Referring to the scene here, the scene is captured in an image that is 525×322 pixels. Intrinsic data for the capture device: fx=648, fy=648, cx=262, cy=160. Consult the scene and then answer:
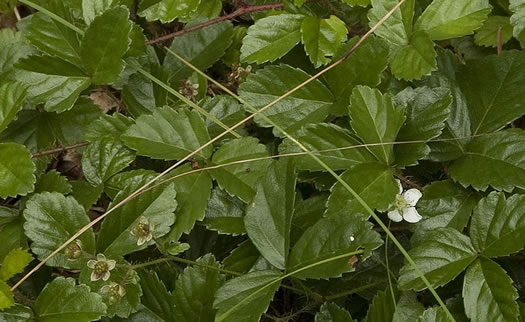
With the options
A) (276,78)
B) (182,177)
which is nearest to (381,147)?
(276,78)

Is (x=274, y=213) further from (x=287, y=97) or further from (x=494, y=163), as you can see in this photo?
(x=494, y=163)

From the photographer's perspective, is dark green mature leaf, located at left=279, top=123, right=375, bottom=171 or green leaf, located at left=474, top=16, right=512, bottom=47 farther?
green leaf, located at left=474, top=16, right=512, bottom=47

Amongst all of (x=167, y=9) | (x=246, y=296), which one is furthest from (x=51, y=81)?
(x=246, y=296)

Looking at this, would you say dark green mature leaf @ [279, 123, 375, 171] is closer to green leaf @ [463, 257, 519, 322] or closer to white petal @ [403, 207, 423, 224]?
white petal @ [403, 207, 423, 224]

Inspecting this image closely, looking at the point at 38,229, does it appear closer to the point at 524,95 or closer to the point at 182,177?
the point at 182,177

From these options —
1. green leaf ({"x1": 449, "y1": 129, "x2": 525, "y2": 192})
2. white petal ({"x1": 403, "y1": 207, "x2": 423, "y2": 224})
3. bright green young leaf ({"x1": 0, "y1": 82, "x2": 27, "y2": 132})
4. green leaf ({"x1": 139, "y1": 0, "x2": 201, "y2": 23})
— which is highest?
green leaf ({"x1": 139, "y1": 0, "x2": 201, "y2": 23})

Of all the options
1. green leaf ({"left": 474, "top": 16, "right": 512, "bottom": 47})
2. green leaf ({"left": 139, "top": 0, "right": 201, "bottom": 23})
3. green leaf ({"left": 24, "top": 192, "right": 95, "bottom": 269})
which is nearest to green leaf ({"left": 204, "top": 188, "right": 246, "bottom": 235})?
green leaf ({"left": 24, "top": 192, "right": 95, "bottom": 269})
